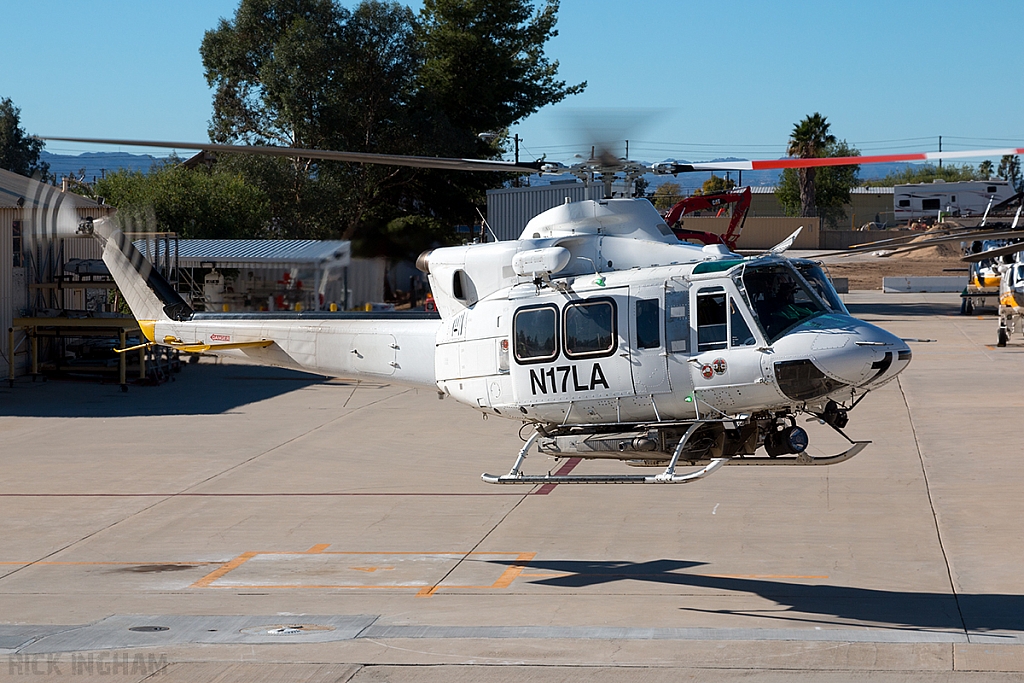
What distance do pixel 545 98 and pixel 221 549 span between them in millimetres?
39379

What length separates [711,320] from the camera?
34.1 ft

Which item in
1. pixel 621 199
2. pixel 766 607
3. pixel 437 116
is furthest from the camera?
pixel 437 116

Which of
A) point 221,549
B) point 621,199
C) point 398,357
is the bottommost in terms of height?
point 221,549

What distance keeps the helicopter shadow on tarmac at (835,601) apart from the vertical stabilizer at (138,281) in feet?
20.9

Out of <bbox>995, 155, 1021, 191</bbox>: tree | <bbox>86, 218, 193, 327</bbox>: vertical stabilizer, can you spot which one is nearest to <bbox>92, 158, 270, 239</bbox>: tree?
<bbox>86, 218, 193, 327</bbox>: vertical stabilizer

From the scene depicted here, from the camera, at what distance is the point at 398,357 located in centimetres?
1297

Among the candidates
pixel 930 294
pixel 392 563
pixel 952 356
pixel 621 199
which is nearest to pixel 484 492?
pixel 392 563

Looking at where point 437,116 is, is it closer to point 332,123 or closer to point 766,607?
point 332,123

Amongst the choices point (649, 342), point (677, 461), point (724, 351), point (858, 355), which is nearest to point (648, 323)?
point (649, 342)

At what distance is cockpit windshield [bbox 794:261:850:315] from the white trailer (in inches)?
2383

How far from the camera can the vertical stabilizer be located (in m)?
14.8

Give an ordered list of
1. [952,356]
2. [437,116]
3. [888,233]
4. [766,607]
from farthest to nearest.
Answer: [888,233]
[437,116]
[952,356]
[766,607]

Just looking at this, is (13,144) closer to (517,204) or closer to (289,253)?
(517,204)

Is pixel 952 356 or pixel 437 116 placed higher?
pixel 437 116
